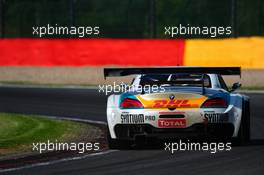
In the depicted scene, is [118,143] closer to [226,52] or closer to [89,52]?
[226,52]

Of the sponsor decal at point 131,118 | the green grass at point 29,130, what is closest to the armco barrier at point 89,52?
the green grass at point 29,130

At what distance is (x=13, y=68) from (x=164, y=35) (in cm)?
514

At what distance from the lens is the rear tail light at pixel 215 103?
484 inches

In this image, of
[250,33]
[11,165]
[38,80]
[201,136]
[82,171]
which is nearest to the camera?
[82,171]

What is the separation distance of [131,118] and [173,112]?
592 mm

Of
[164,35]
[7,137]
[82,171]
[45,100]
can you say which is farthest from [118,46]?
[82,171]

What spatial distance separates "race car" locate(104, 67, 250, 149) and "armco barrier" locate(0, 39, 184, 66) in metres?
14.7

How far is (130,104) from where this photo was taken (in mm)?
12508

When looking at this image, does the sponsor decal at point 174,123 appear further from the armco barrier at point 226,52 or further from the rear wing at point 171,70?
the armco barrier at point 226,52

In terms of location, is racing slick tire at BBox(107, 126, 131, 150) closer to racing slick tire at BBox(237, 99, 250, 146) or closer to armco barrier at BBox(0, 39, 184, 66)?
racing slick tire at BBox(237, 99, 250, 146)

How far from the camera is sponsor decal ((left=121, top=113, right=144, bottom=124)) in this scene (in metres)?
12.3

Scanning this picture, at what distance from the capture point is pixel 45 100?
2358cm

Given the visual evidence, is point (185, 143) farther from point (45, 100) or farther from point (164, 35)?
point (164, 35)

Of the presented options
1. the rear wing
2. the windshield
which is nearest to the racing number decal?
the windshield
